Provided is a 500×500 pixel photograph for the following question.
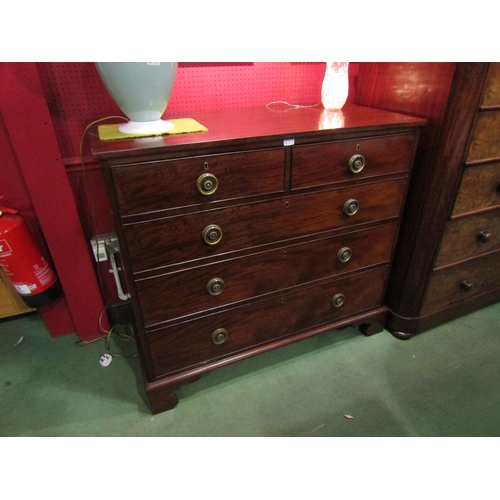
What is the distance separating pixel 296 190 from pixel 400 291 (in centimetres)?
82

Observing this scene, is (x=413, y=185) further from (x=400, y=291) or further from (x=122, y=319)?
(x=122, y=319)

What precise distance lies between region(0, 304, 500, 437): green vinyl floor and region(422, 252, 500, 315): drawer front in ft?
0.54

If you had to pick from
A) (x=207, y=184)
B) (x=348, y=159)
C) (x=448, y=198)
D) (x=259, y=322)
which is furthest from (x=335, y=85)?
(x=259, y=322)

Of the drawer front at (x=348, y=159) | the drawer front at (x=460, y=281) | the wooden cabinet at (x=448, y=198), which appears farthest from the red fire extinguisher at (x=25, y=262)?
the drawer front at (x=460, y=281)

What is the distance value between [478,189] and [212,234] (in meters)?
1.12

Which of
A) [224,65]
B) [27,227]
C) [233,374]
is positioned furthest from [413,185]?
[27,227]

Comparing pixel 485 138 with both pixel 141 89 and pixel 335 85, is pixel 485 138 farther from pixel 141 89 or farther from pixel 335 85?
pixel 141 89

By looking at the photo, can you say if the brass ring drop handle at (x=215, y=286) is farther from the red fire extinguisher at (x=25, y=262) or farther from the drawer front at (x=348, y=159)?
the red fire extinguisher at (x=25, y=262)

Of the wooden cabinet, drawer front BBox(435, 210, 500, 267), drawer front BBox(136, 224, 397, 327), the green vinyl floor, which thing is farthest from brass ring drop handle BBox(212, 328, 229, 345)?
drawer front BBox(435, 210, 500, 267)

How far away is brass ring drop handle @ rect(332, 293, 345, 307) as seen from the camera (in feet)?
4.82

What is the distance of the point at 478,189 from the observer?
138 centimetres

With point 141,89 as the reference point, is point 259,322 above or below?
below

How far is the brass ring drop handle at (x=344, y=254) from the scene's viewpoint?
135cm

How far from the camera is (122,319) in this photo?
175cm
